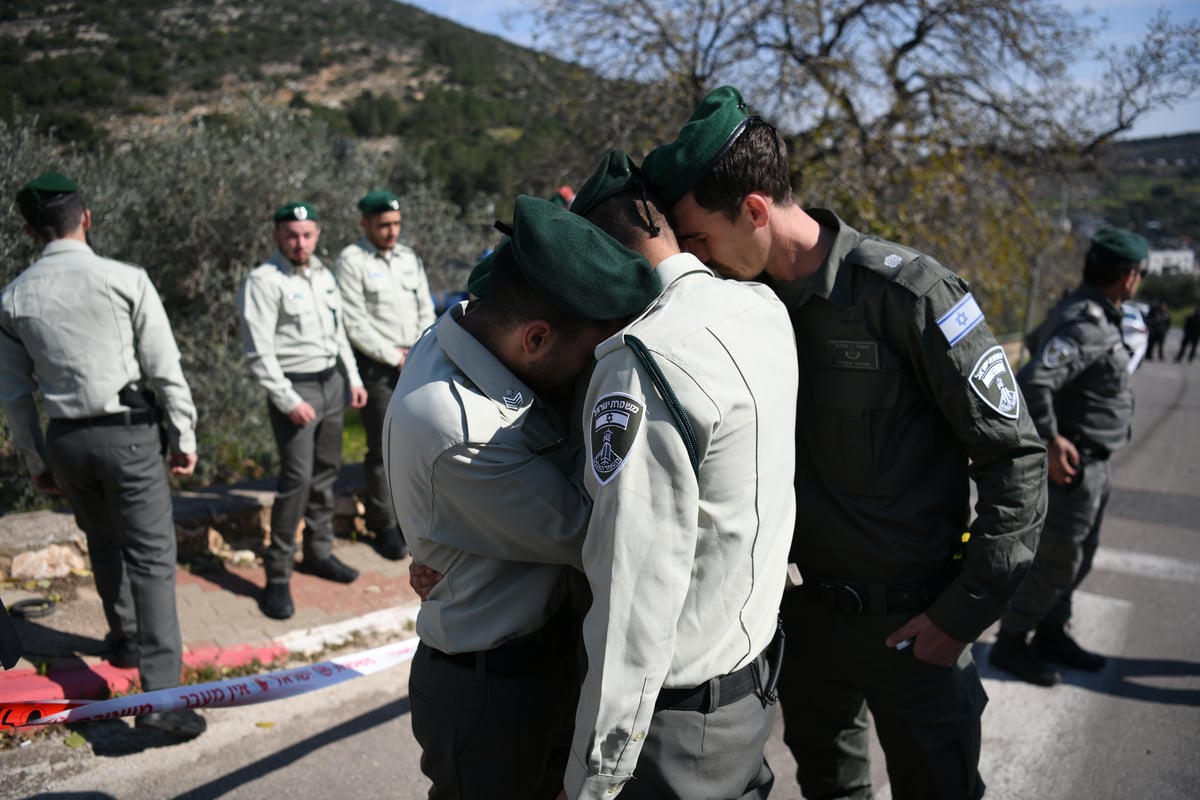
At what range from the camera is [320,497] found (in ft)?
16.1

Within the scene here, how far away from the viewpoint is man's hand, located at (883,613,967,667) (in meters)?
2.06

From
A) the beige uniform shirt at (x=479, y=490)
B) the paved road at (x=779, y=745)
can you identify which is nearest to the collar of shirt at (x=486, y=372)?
the beige uniform shirt at (x=479, y=490)

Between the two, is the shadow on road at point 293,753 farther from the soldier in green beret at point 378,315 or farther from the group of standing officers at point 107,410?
the soldier in green beret at point 378,315

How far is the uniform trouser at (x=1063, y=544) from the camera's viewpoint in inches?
154

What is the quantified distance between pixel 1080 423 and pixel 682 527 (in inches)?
131

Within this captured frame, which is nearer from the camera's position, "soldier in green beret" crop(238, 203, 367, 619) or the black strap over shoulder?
the black strap over shoulder

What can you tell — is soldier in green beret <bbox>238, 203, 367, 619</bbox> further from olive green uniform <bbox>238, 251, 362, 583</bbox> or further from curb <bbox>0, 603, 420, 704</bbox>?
curb <bbox>0, 603, 420, 704</bbox>

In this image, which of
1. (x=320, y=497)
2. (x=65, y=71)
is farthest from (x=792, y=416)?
(x=65, y=71)

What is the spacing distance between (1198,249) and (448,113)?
212 ft

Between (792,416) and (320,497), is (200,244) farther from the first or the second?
(792,416)

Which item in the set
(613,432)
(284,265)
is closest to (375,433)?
(284,265)

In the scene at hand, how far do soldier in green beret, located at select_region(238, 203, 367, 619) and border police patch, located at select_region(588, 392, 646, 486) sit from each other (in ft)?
11.4

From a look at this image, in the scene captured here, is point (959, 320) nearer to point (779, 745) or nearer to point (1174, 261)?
point (779, 745)

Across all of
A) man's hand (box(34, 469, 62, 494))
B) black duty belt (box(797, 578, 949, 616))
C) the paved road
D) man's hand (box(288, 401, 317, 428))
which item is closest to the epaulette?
→ black duty belt (box(797, 578, 949, 616))
